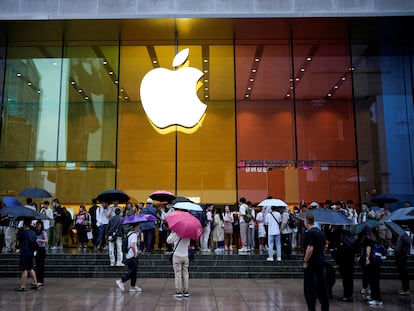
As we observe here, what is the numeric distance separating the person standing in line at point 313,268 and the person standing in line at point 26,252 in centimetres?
615

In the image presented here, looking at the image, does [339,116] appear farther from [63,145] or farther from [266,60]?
[63,145]

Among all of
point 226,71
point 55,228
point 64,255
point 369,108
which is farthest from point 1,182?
point 369,108

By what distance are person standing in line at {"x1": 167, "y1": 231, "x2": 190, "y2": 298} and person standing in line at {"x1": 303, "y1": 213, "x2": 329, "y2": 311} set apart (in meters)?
2.86

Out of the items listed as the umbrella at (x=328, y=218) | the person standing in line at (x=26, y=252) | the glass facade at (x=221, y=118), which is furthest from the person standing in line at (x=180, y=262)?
the glass facade at (x=221, y=118)

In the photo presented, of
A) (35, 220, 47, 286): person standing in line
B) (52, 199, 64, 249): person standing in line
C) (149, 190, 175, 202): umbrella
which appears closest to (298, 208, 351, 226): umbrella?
(35, 220, 47, 286): person standing in line

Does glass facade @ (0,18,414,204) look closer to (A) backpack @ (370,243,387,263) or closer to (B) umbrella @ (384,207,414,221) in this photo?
(B) umbrella @ (384,207,414,221)

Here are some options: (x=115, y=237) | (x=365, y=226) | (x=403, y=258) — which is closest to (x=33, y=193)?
(x=115, y=237)

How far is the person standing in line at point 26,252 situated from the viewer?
33.2 feet

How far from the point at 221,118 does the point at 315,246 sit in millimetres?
12647

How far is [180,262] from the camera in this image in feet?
31.0

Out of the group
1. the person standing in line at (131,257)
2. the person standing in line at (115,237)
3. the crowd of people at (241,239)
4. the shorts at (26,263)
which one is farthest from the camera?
the person standing in line at (115,237)

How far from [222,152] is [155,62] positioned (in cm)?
481

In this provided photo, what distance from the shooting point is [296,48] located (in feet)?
64.7

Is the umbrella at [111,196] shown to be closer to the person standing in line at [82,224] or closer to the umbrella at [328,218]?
the person standing in line at [82,224]
